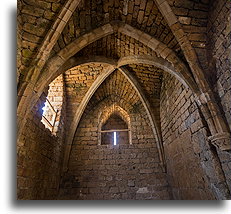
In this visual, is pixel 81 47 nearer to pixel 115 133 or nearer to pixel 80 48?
pixel 80 48

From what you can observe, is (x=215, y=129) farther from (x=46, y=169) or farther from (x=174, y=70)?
(x=46, y=169)

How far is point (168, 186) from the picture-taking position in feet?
16.2

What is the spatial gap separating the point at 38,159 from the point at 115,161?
227cm

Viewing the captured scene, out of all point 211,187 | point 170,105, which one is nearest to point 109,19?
point 170,105

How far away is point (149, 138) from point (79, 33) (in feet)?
12.0

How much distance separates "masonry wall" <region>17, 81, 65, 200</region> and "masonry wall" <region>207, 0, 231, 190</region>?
3.03 m

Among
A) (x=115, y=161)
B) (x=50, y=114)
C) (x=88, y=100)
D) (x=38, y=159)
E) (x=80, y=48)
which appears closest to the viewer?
(x=80, y=48)

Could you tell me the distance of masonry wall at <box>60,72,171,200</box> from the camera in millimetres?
4965

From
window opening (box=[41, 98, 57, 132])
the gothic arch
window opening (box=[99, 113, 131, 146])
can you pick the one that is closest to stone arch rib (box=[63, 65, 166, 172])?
window opening (box=[41, 98, 57, 132])

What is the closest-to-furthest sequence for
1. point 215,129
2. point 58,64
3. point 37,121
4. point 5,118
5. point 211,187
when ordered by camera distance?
point 5,118 < point 215,129 < point 211,187 < point 58,64 < point 37,121

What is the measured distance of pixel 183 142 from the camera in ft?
12.8

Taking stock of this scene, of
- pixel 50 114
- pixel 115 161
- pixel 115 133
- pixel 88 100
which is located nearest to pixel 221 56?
pixel 88 100

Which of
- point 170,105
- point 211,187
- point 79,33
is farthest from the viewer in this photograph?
point 170,105
